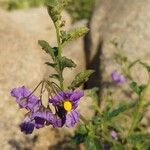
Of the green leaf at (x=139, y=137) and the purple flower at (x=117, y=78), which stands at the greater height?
the purple flower at (x=117, y=78)

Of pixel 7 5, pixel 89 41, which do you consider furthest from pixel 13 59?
pixel 7 5

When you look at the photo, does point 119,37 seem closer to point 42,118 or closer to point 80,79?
point 80,79

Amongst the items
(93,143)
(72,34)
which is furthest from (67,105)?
(93,143)

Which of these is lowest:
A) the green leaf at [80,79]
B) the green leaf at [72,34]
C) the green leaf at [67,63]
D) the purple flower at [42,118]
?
the purple flower at [42,118]

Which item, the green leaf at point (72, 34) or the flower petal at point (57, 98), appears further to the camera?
the green leaf at point (72, 34)

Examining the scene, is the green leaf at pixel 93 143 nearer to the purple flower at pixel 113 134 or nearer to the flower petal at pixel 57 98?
the flower petal at pixel 57 98

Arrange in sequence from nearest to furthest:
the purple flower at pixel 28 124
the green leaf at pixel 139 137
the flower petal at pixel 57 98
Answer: the flower petal at pixel 57 98 → the purple flower at pixel 28 124 → the green leaf at pixel 139 137

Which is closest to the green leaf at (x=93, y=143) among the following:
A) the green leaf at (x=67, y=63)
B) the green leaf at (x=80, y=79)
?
the green leaf at (x=80, y=79)

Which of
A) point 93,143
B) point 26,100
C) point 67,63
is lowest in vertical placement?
point 93,143
